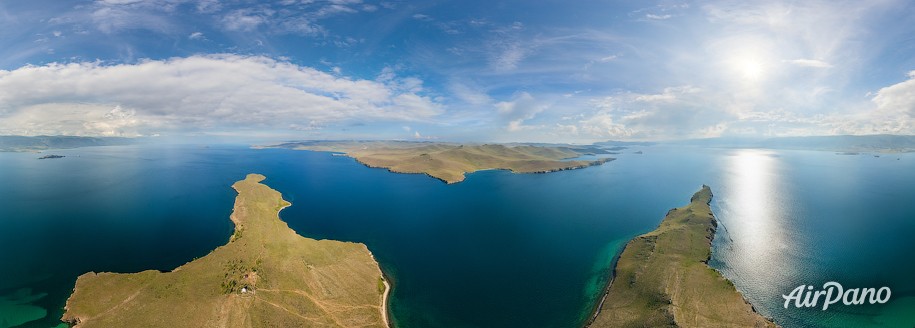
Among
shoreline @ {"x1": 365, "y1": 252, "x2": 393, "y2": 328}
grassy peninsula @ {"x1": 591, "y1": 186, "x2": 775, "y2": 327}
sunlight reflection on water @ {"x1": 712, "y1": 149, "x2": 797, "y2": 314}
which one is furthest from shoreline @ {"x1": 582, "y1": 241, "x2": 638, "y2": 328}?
shoreline @ {"x1": 365, "y1": 252, "x2": 393, "y2": 328}

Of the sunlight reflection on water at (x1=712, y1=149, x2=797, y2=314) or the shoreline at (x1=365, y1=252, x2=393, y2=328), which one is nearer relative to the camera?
the shoreline at (x1=365, y1=252, x2=393, y2=328)

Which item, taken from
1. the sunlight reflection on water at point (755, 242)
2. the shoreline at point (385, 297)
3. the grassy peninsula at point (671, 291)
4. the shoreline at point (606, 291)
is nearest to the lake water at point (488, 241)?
the sunlight reflection on water at point (755, 242)

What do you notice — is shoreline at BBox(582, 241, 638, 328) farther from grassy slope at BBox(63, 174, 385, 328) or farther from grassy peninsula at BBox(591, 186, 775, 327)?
grassy slope at BBox(63, 174, 385, 328)

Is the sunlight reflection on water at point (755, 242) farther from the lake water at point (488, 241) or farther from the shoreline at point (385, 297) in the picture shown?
the shoreline at point (385, 297)
